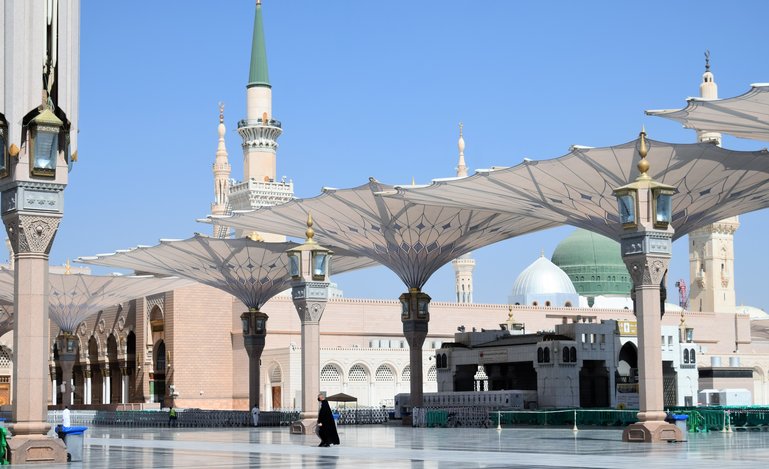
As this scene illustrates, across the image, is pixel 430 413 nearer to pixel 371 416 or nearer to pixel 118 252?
pixel 371 416

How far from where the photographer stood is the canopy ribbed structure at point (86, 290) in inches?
2339

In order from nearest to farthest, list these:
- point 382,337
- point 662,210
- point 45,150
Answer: point 45,150 < point 662,210 < point 382,337

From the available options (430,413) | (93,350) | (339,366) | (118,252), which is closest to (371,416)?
(430,413)

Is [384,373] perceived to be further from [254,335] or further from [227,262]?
[227,262]

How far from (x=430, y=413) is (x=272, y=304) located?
1300 inches

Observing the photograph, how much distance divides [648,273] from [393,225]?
17.7m

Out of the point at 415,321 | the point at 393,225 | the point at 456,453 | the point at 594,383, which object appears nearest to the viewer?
the point at 456,453

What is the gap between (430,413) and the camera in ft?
142

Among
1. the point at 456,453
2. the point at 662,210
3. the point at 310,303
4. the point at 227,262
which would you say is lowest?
the point at 456,453

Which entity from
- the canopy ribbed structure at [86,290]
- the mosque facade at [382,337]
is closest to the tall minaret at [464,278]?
the mosque facade at [382,337]

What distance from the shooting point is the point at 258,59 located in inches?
3639

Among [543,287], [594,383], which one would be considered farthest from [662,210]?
[543,287]

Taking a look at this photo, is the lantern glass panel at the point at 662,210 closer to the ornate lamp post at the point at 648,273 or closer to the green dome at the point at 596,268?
the ornate lamp post at the point at 648,273

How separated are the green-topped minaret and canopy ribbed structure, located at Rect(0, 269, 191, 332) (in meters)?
33.5
